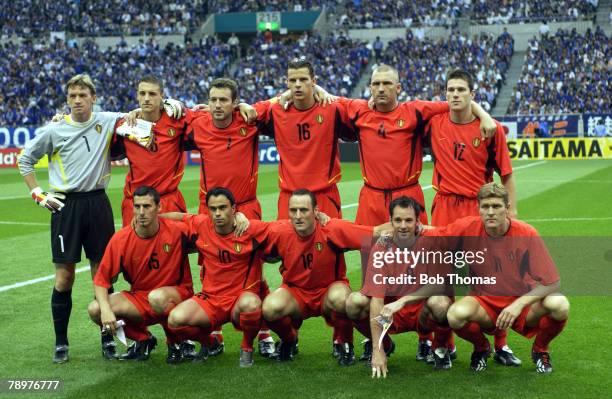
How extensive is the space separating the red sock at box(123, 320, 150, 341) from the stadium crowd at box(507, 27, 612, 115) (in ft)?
100

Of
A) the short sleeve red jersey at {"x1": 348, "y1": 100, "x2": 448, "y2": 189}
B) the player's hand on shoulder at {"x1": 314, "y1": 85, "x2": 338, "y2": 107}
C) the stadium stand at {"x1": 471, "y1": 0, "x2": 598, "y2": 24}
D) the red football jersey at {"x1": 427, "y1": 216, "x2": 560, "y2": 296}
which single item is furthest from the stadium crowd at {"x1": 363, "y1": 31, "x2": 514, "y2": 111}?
the red football jersey at {"x1": 427, "y1": 216, "x2": 560, "y2": 296}

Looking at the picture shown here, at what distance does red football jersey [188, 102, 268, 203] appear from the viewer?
6805 millimetres

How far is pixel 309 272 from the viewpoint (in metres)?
6.15

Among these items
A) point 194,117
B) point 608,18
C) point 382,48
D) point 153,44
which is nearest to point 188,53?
point 153,44

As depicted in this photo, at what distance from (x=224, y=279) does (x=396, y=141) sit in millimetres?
1721

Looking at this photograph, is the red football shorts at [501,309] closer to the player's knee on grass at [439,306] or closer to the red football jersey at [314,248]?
the player's knee on grass at [439,306]

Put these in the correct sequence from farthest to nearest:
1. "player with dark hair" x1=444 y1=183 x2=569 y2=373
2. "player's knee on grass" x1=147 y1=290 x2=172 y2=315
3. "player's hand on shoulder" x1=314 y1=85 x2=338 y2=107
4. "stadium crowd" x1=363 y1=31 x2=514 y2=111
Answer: "stadium crowd" x1=363 y1=31 x2=514 y2=111, "player's hand on shoulder" x1=314 y1=85 x2=338 y2=107, "player's knee on grass" x1=147 y1=290 x2=172 y2=315, "player with dark hair" x1=444 y1=183 x2=569 y2=373

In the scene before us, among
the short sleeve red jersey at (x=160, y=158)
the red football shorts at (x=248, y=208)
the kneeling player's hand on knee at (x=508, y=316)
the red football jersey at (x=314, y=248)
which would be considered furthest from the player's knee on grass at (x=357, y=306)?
the short sleeve red jersey at (x=160, y=158)

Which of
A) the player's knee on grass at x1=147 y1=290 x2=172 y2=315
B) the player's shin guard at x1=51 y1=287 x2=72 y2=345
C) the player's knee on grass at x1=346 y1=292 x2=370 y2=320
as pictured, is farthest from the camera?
the player's shin guard at x1=51 y1=287 x2=72 y2=345

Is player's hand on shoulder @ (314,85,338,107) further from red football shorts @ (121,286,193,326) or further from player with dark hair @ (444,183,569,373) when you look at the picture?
red football shorts @ (121,286,193,326)

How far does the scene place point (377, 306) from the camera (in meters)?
5.71

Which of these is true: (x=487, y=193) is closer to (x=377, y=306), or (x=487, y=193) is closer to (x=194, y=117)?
(x=377, y=306)

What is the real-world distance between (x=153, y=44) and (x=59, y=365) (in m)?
40.6

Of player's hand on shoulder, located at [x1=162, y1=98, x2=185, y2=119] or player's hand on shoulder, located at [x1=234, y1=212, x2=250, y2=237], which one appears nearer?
player's hand on shoulder, located at [x1=234, y1=212, x2=250, y2=237]
